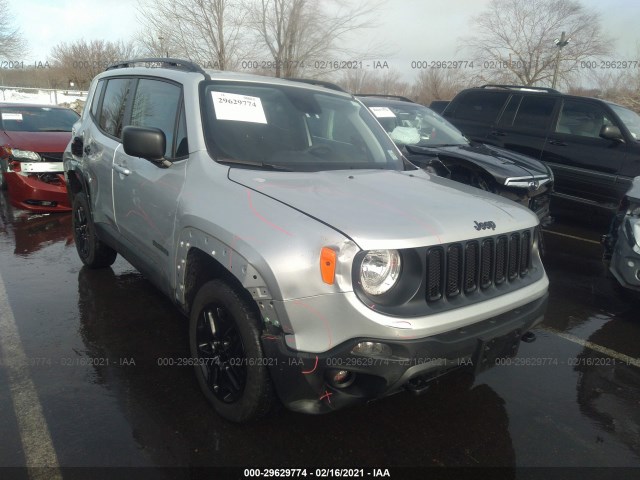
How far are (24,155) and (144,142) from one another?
5.36 m

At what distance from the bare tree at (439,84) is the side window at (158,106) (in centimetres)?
2800

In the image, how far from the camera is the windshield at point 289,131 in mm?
3092

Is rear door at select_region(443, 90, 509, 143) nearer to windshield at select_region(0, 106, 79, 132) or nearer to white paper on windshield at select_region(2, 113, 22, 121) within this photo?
windshield at select_region(0, 106, 79, 132)

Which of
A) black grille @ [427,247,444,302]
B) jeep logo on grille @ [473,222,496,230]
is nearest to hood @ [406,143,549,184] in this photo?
jeep logo on grille @ [473,222,496,230]

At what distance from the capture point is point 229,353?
267cm

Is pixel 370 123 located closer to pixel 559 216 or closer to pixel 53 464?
pixel 53 464

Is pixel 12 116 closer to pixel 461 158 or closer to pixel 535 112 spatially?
pixel 461 158

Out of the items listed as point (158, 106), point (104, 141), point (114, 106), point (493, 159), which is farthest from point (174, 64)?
point (493, 159)

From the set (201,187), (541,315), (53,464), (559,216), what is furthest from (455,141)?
(53,464)

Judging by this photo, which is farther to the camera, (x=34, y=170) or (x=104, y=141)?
(x=34, y=170)

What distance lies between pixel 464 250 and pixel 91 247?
386 cm

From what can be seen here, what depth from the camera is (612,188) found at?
711 centimetres

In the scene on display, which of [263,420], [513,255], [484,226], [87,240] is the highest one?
[484,226]

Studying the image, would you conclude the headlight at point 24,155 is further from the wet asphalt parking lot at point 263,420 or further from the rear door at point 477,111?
the rear door at point 477,111
